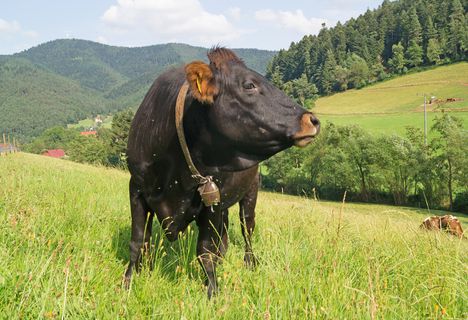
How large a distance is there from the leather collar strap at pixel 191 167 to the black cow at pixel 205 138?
0.05m

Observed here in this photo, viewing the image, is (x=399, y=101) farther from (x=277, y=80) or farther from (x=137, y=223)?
(x=137, y=223)

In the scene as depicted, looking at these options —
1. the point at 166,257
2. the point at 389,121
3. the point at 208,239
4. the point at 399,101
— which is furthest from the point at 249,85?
the point at 399,101

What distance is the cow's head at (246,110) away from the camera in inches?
116

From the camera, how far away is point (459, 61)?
A: 11262 centimetres

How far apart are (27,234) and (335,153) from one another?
52628 mm

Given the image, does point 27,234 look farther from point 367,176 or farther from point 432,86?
point 432,86

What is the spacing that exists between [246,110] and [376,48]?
5761 inches

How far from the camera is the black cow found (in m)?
3.00

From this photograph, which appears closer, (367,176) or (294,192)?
(367,176)

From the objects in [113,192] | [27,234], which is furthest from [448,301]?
[113,192]

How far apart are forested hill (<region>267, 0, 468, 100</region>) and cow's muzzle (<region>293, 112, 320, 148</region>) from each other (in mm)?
110123

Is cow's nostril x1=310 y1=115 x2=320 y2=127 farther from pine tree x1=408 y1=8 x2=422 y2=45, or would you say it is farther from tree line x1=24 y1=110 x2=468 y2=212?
pine tree x1=408 y1=8 x2=422 y2=45

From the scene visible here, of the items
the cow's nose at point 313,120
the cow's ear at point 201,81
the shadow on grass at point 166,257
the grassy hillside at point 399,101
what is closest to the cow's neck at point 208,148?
the cow's ear at point 201,81

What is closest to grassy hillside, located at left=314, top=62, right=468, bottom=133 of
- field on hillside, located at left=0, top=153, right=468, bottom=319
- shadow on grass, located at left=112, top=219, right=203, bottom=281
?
field on hillside, located at left=0, top=153, right=468, bottom=319
